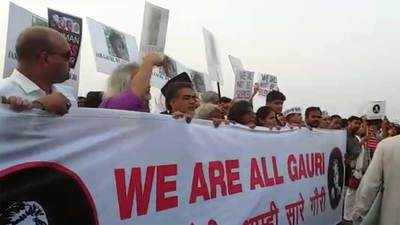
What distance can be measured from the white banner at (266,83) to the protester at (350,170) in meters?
2.47

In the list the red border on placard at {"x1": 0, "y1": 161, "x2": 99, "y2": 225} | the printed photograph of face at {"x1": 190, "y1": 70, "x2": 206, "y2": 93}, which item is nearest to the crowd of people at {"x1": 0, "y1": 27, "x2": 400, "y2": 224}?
the red border on placard at {"x1": 0, "y1": 161, "x2": 99, "y2": 225}

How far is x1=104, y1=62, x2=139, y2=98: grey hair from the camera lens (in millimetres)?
4285

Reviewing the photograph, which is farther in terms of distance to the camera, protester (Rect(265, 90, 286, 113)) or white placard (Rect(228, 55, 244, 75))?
white placard (Rect(228, 55, 244, 75))

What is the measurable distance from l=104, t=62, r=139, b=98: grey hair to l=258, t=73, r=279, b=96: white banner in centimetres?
642

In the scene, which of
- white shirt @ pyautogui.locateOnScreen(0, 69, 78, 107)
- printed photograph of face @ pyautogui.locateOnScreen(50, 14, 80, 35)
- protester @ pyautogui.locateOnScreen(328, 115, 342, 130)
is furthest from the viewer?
protester @ pyautogui.locateOnScreen(328, 115, 342, 130)

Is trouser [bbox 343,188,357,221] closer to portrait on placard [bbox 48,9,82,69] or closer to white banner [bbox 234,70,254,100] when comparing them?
white banner [bbox 234,70,254,100]

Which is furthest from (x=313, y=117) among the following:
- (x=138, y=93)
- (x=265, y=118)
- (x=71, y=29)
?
(x=138, y=93)

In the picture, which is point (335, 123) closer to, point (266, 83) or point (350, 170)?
point (350, 170)

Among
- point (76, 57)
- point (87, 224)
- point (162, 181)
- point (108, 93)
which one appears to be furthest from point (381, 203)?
point (76, 57)

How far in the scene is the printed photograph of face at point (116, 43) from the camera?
5.93m

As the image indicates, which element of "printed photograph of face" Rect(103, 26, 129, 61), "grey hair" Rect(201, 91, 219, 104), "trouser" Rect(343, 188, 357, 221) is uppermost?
"printed photograph of face" Rect(103, 26, 129, 61)

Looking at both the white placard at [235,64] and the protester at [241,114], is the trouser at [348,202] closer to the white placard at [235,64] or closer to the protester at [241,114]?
the protester at [241,114]

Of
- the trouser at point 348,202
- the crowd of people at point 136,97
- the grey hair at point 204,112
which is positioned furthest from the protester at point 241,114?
the trouser at point 348,202

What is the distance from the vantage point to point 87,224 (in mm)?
2693
